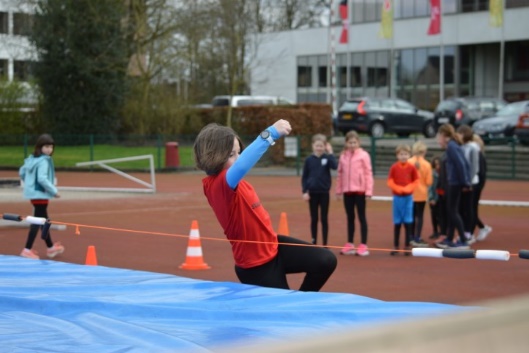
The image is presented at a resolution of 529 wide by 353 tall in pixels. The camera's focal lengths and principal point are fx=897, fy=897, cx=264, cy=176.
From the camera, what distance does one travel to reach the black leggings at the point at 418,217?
13.2m

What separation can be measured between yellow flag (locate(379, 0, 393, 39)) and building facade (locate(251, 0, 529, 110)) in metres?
0.88

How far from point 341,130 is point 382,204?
18.5 m

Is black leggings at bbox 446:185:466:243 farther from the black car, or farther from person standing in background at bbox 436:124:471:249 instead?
the black car

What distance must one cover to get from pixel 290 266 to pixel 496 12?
43.0 m

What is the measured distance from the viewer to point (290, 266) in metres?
6.30

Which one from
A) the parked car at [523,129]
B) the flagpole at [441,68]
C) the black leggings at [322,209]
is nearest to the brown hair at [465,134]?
the black leggings at [322,209]

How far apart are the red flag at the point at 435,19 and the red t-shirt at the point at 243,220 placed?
141 ft

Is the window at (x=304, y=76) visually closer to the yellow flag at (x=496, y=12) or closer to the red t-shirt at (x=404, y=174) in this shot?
the yellow flag at (x=496, y=12)

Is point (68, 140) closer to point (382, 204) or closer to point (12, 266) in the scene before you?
point (382, 204)

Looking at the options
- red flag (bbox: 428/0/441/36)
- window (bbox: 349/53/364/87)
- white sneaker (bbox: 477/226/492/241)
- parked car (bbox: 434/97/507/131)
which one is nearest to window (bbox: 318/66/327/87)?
window (bbox: 349/53/364/87)

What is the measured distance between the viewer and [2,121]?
39938 mm

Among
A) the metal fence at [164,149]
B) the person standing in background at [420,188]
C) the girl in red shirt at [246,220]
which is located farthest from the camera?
the metal fence at [164,149]

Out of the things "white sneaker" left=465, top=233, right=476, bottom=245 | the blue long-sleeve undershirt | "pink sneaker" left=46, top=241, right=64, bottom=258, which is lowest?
"white sneaker" left=465, top=233, right=476, bottom=245

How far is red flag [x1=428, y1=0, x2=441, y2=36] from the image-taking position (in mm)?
47500
